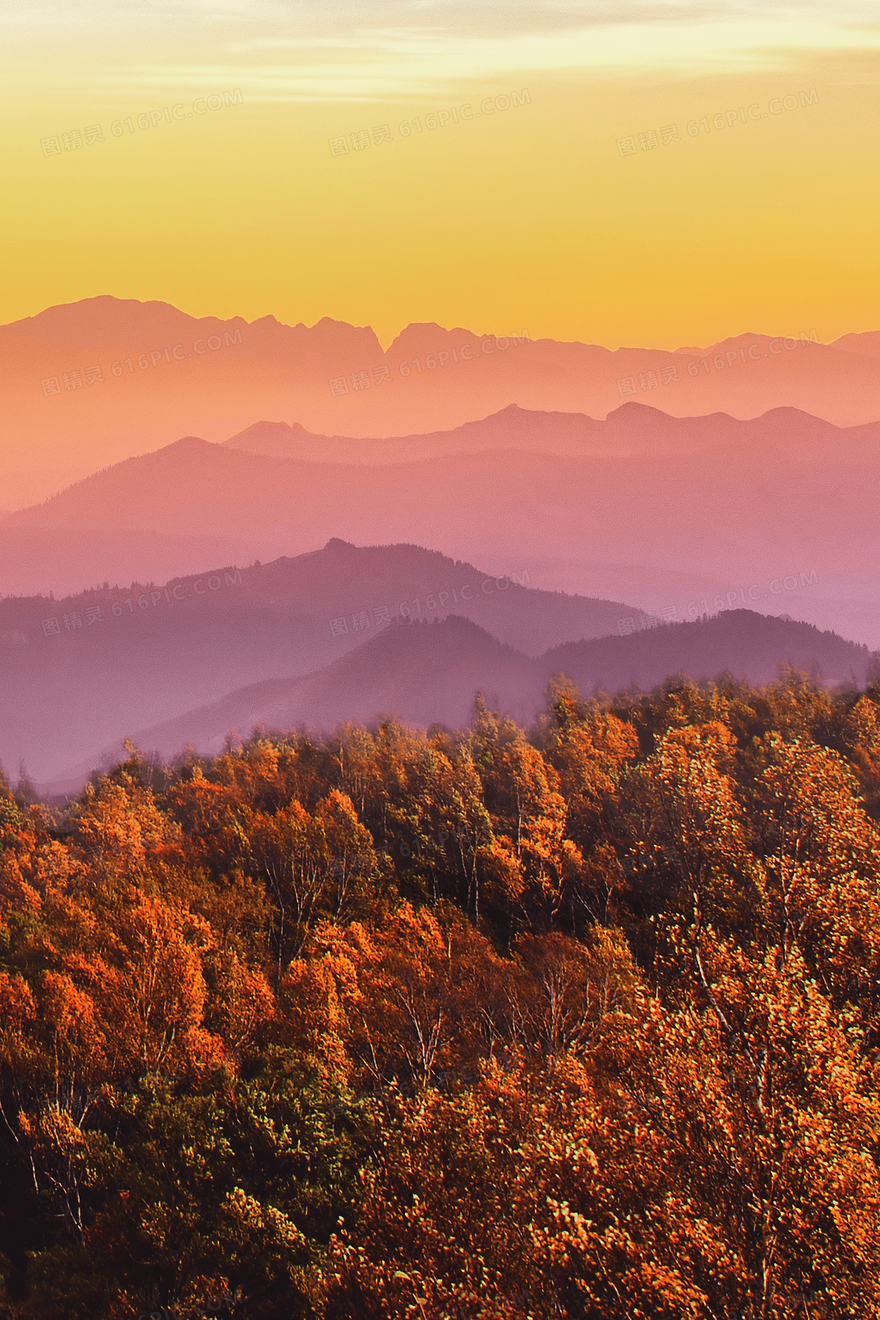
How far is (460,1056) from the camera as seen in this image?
64438 millimetres

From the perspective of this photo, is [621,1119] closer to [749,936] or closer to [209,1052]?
[749,936]

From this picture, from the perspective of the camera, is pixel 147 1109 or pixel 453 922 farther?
pixel 453 922

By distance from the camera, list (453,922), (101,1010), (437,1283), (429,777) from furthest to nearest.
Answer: (429,777), (453,922), (101,1010), (437,1283)

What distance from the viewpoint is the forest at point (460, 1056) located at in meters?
30.1

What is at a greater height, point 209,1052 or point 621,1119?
point 621,1119

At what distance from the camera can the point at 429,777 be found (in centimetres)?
12794

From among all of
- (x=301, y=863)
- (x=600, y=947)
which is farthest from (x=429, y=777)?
(x=600, y=947)

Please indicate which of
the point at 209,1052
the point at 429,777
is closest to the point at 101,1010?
the point at 209,1052

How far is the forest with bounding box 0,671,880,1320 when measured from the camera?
98.7 feet

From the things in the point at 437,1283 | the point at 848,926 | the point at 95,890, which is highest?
the point at 848,926

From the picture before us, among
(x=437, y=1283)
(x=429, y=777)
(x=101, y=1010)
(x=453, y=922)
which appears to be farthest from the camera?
(x=429, y=777)

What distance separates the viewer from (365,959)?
81.0 meters

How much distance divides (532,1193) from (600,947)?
47.5m

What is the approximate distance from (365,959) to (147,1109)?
2959 cm
